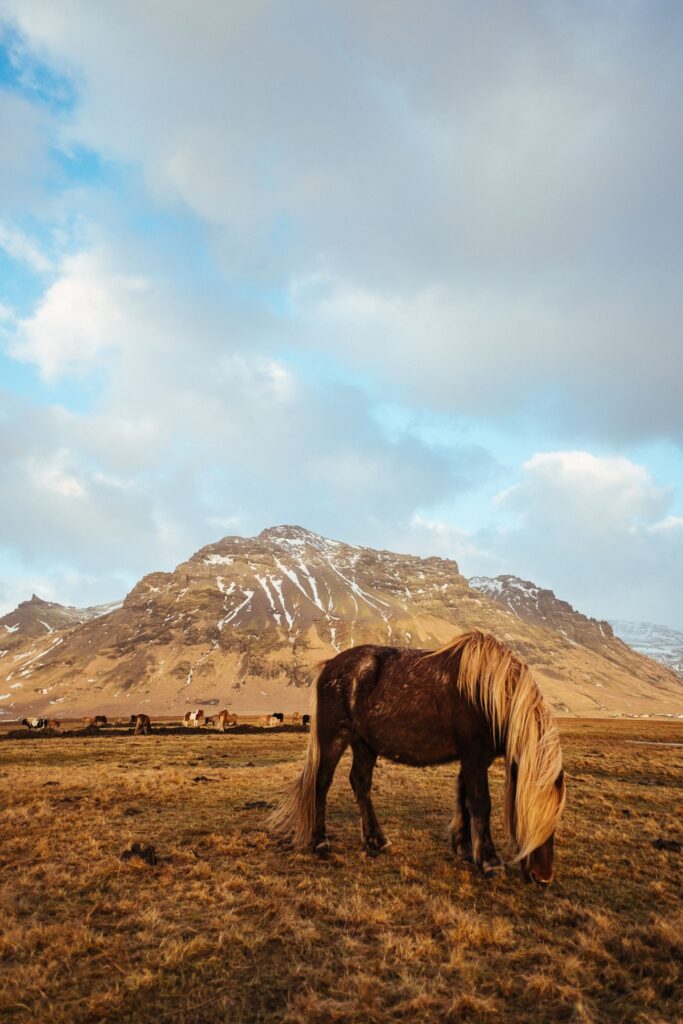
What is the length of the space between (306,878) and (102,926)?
2.55 m

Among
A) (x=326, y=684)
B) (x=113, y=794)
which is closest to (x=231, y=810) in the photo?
(x=113, y=794)

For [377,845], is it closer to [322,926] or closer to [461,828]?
[461,828]

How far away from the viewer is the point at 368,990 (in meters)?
4.46

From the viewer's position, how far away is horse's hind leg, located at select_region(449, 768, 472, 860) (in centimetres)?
805

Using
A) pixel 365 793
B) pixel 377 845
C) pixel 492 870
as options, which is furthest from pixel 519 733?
pixel 377 845

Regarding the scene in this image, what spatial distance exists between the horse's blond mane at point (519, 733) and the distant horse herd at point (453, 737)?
13 mm

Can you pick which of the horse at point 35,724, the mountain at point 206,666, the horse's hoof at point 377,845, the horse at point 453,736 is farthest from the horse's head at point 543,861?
the mountain at point 206,666

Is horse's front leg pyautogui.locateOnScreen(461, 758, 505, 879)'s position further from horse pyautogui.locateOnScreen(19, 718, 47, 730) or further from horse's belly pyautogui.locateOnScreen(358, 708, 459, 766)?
horse pyautogui.locateOnScreen(19, 718, 47, 730)

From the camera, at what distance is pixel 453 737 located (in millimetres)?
7602

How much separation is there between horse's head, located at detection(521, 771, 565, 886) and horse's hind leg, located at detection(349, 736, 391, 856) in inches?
90.5

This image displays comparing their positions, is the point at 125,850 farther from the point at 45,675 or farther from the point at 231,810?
the point at 45,675

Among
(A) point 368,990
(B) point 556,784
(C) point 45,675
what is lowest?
(C) point 45,675

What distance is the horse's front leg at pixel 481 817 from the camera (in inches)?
283

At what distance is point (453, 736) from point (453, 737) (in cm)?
1
